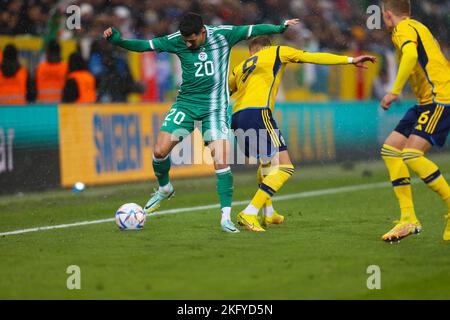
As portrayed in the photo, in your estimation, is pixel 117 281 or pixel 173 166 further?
pixel 173 166

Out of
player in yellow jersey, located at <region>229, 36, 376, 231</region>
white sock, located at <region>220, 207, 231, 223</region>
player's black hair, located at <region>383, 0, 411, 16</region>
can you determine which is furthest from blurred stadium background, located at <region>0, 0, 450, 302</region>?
player's black hair, located at <region>383, 0, 411, 16</region>

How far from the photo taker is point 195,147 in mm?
14398

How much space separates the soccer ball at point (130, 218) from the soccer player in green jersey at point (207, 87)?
651mm

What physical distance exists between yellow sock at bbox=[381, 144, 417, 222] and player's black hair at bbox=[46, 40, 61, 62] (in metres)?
6.50

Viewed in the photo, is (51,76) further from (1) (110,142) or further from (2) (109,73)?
(1) (110,142)

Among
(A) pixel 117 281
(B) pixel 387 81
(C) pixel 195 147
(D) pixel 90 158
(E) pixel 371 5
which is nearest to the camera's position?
(A) pixel 117 281

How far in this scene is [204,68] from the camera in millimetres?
9094

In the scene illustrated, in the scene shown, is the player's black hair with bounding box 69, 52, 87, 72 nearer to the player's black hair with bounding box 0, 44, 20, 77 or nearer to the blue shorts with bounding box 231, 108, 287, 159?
the player's black hair with bounding box 0, 44, 20, 77

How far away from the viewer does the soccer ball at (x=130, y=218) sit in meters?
9.06

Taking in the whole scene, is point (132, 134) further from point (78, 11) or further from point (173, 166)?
point (78, 11)

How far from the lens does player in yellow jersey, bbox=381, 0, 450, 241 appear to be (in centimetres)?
800
